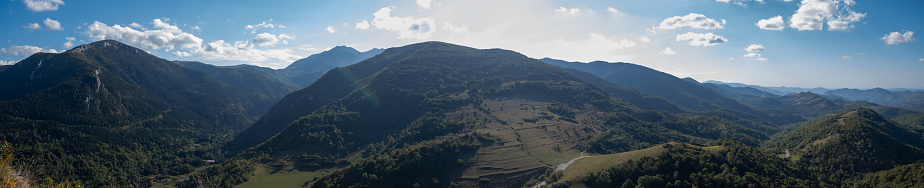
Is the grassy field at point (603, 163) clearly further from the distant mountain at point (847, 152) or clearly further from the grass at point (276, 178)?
the grass at point (276, 178)

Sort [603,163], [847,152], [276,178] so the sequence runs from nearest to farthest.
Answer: [603,163] < [847,152] < [276,178]

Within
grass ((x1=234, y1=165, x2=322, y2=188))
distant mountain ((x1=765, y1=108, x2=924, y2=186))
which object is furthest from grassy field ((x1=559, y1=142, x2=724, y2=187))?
grass ((x1=234, y1=165, x2=322, y2=188))

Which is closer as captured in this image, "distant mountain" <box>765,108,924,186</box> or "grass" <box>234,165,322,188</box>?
"distant mountain" <box>765,108,924,186</box>

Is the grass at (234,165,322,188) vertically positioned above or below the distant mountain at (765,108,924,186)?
below

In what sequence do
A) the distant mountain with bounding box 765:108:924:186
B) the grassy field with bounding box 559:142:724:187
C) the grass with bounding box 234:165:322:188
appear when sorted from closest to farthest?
the grassy field with bounding box 559:142:724:187 < the distant mountain with bounding box 765:108:924:186 < the grass with bounding box 234:165:322:188

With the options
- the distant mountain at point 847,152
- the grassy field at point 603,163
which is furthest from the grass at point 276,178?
the distant mountain at point 847,152

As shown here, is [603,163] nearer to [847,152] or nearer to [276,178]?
[847,152]

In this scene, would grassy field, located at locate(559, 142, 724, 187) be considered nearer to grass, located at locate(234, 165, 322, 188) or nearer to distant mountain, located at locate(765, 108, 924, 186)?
distant mountain, located at locate(765, 108, 924, 186)

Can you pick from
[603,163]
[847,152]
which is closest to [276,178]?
[603,163]
